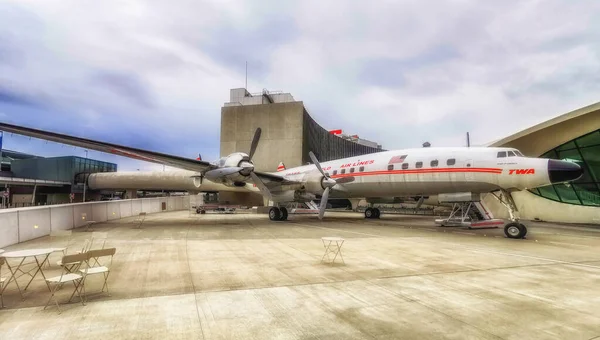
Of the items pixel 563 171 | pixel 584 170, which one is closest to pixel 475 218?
pixel 563 171

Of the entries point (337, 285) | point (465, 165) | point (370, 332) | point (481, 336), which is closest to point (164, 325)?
point (370, 332)

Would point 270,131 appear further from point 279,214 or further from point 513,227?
point 513,227

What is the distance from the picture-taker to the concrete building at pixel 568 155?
23203 mm

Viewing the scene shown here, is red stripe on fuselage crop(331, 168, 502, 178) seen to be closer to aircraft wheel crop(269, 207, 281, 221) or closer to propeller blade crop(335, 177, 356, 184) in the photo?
propeller blade crop(335, 177, 356, 184)

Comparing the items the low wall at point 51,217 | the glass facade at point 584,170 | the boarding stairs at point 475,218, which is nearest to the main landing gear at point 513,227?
the boarding stairs at point 475,218

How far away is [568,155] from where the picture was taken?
81.6 ft

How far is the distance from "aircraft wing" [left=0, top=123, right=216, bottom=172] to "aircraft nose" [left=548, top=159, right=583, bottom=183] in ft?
54.1

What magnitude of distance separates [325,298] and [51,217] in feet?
47.8

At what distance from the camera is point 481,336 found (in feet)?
13.6

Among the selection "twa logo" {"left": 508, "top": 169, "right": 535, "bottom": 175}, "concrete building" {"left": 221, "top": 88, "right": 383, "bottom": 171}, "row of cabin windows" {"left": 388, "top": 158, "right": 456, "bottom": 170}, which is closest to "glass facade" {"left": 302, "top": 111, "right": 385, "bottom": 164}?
"concrete building" {"left": 221, "top": 88, "right": 383, "bottom": 171}

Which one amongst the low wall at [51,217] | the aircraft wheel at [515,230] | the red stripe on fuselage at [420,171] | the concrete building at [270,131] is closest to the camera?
the low wall at [51,217]

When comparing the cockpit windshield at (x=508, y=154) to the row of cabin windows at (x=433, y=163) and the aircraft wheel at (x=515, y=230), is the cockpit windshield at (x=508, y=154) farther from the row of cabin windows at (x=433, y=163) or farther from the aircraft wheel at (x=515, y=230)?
the aircraft wheel at (x=515, y=230)

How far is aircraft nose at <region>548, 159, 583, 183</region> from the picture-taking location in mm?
12672

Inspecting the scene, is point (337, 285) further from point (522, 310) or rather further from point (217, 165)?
point (217, 165)
